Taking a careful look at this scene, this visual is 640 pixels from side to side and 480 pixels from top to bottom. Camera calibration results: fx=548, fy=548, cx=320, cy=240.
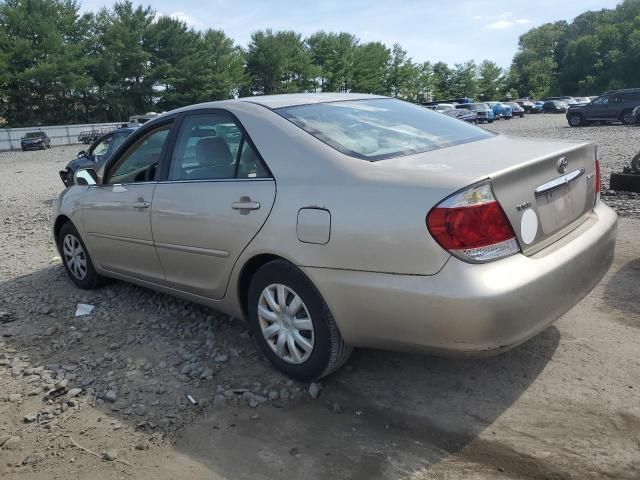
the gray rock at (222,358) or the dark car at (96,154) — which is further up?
the dark car at (96,154)

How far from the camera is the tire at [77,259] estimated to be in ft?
16.8

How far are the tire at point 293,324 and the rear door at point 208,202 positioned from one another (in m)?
0.27

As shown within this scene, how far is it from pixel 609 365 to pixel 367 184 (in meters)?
1.85

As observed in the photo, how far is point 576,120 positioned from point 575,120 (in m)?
0.05

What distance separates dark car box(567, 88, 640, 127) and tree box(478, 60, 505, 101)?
66563 millimetres

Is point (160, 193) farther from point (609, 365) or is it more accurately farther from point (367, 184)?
point (609, 365)

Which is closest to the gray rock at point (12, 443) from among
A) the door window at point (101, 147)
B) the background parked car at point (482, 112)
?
the door window at point (101, 147)

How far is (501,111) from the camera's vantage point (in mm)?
44719

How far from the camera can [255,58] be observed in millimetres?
63750

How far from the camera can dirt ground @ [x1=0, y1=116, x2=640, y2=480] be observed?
2.57m

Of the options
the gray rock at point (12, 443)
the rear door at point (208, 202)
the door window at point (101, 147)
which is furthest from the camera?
the door window at point (101, 147)

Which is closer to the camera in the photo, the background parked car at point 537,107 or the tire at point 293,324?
the tire at point 293,324

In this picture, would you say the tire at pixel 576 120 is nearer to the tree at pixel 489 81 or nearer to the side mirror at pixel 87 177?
the side mirror at pixel 87 177

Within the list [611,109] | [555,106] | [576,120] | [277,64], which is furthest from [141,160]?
[277,64]
